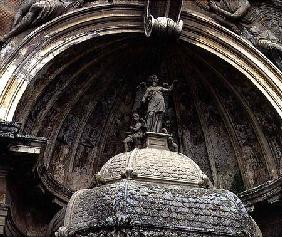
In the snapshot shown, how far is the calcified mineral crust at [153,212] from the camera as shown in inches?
177

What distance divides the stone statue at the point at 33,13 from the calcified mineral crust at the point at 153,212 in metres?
4.02

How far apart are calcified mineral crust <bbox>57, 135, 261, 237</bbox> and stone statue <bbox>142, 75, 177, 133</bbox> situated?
3.16 meters

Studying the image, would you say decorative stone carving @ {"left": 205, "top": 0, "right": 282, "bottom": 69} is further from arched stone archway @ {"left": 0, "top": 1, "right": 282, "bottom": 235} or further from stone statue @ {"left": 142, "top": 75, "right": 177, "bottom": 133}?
stone statue @ {"left": 142, "top": 75, "right": 177, "bottom": 133}

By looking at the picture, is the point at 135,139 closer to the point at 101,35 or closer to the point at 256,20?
the point at 101,35

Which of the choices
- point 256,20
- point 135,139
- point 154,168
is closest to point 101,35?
point 135,139

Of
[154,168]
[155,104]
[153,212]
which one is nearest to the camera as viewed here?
[153,212]

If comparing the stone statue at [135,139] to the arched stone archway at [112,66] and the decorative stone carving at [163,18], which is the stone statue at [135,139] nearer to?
the arched stone archway at [112,66]

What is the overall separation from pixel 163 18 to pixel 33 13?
2.13 metres

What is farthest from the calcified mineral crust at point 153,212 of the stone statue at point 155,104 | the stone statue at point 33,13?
the stone statue at point 33,13

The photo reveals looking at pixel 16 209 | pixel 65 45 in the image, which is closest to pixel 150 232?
pixel 16 209

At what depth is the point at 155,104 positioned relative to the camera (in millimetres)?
8727

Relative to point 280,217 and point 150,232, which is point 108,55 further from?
point 150,232

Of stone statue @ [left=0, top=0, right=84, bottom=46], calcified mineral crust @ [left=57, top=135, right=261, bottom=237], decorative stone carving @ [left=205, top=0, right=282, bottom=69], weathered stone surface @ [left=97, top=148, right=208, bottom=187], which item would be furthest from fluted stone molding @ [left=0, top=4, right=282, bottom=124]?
calcified mineral crust @ [left=57, top=135, right=261, bottom=237]

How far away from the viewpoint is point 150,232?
4449mm
